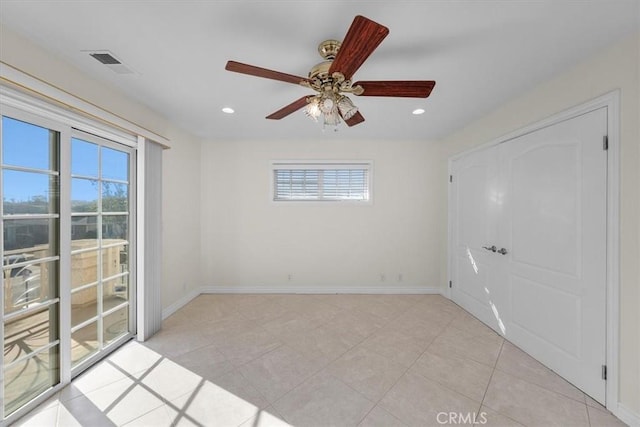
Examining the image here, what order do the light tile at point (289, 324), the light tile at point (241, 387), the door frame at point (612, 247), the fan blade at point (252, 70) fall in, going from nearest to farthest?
the fan blade at point (252, 70), the door frame at point (612, 247), the light tile at point (241, 387), the light tile at point (289, 324)

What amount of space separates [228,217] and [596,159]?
13.5 ft

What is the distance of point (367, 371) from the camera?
1992 millimetres

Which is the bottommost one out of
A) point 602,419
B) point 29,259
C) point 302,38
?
point 602,419

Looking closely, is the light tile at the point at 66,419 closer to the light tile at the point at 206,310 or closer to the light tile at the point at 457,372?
the light tile at the point at 206,310

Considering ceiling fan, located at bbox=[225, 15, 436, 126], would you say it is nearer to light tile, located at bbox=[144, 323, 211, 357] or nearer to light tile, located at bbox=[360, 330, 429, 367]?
light tile, located at bbox=[360, 330, 429, 367]

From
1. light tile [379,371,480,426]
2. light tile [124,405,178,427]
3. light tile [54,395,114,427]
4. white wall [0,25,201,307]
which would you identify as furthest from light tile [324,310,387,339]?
white wall [0,25,201,307]

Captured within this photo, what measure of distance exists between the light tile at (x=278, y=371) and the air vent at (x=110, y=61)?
2.64m

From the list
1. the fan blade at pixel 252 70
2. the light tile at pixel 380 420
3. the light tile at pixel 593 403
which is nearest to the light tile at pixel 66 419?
the light tile at pixel 380 420

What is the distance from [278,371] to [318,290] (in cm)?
184

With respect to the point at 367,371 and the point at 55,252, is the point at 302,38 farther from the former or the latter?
the point at 367,371

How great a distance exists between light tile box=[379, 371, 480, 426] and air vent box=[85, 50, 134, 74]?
3179 mm

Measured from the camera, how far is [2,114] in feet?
4.78

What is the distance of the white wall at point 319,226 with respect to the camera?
377 centimetres

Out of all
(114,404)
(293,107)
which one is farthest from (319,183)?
(114,404)
